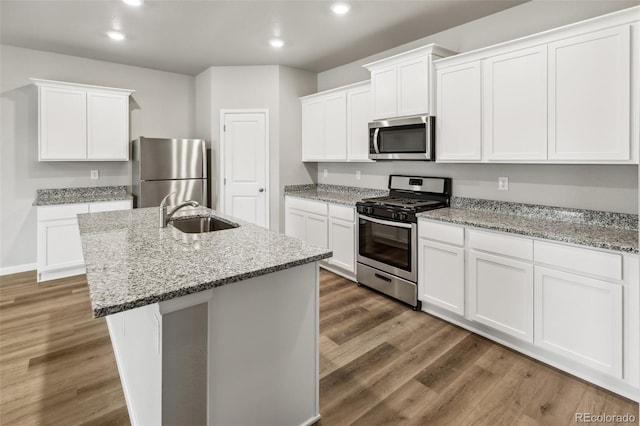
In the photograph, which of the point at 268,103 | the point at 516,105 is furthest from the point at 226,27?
the point at 516,105

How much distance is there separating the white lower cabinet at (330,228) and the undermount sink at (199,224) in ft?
3.98

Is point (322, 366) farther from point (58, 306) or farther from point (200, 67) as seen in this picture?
point (200, 67)

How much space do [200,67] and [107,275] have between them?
4295 millimetres

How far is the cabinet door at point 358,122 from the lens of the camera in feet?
13.2

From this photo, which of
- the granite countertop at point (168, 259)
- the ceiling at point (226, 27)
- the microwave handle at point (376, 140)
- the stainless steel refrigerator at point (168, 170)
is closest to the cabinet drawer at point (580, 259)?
the granite countertop at point (168, 259)

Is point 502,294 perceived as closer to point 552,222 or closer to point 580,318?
point 580,318

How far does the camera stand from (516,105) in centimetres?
267

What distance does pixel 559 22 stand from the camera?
9.02ft

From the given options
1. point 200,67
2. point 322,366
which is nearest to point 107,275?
point 322,366

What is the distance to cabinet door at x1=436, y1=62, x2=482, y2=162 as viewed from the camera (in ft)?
9.60

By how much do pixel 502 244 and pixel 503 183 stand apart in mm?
804

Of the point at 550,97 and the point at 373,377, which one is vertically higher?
the point at 550,97

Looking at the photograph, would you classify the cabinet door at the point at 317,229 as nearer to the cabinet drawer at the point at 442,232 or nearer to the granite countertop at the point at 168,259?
the cabinet drawer at the point at 442,232

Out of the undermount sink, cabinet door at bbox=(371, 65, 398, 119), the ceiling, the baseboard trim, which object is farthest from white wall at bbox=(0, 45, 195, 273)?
cabinet door at bbox=(371, 65, 398, 119)
